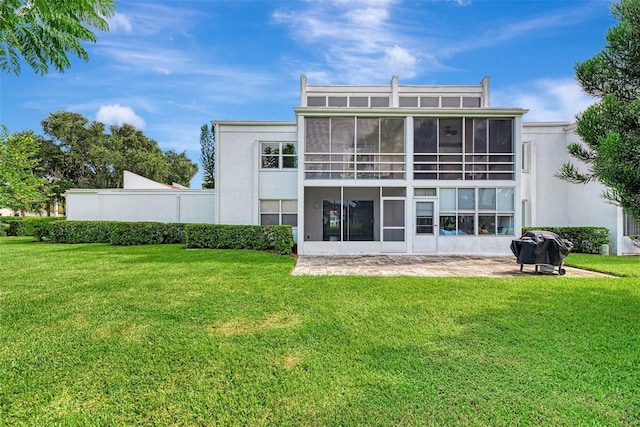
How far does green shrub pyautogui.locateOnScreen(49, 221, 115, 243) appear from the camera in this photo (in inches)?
628

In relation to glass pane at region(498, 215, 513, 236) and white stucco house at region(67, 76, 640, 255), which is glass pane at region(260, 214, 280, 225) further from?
glass pane at region(498, 215, 513, 236)

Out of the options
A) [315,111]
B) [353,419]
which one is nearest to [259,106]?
[315,111]

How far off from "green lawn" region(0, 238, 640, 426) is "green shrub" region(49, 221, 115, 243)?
9813mm

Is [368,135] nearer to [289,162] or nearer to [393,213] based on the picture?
[393,213]

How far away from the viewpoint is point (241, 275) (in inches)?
317

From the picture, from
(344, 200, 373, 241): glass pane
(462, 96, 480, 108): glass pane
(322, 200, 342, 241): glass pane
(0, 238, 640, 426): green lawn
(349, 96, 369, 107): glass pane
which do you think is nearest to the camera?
(0, 238, 640, 426): green lawn

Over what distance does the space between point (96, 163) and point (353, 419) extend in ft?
137

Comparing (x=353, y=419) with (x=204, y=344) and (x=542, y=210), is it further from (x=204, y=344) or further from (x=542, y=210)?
(x=542, y=210)

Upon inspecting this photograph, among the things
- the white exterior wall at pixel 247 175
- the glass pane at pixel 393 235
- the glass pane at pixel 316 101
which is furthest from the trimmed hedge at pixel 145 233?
the glass pane at pixel 316 101

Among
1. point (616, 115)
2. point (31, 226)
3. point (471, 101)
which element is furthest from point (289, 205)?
point (31, 226)

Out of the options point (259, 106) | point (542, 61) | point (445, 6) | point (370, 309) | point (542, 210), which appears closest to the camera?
point (370, 309)

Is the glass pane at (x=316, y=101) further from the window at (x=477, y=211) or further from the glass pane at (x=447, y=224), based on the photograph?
the glass pane at (x=447, y=224)

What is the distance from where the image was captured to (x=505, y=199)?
42.0ft

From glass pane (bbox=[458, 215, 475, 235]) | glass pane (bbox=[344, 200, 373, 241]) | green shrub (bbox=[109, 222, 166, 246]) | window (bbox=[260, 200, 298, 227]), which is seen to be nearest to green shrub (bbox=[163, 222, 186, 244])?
green shrub (bbox=[109, 222, 166, 246])
